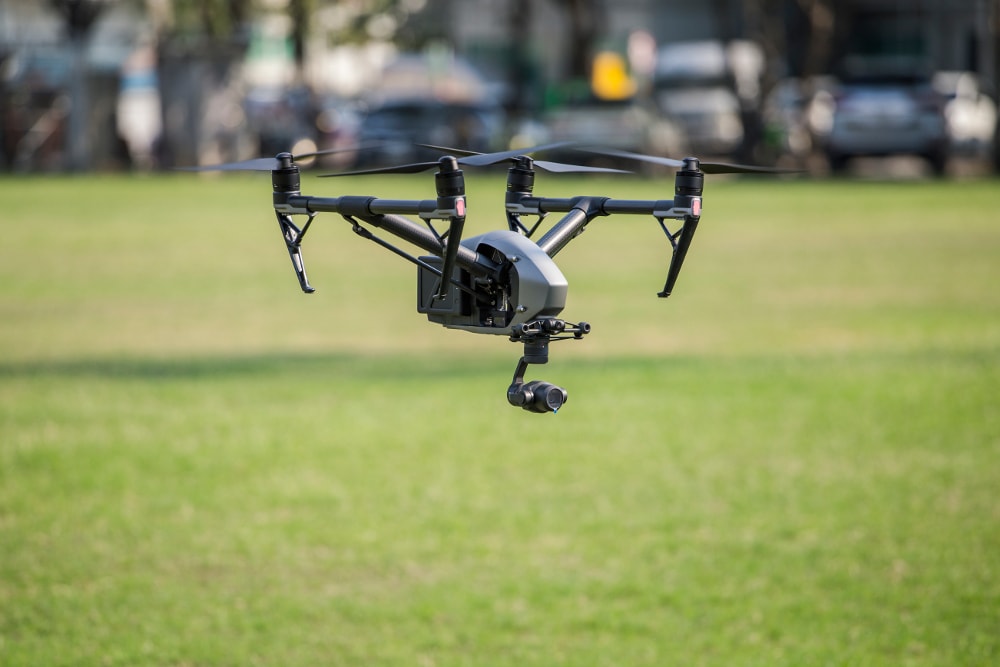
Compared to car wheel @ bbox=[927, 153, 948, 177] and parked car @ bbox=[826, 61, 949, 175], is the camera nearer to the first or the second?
parked car @ bbox=[826, 61, 949, 175]

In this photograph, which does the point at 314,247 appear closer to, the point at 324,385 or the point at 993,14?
the point at 324,385

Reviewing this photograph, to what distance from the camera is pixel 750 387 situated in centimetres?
1123

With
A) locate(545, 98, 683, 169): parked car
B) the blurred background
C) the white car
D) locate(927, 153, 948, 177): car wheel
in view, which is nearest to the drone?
the blurred background

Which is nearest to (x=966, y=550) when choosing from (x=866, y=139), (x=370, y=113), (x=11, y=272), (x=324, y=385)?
(x=324, y=385)

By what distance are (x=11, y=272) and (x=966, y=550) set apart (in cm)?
1456

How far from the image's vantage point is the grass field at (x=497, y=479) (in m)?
5.99

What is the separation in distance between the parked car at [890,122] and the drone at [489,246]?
32001 mm

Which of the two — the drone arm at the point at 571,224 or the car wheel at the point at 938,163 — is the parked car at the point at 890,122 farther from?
the drone arm at the point at 571,224

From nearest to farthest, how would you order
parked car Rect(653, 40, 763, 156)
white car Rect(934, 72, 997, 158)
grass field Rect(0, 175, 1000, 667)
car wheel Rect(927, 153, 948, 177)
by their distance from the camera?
1. grass field Rect(0, 175, 1000, 667)
2. car wheel Rect(927, 153, 948, 177)
3. parked car Rect(653, 40, 763, 156)
4. white car Rect(934, 72, 997, 158)

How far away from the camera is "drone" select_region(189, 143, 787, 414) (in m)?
2.38

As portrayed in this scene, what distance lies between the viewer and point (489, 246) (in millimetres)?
2508

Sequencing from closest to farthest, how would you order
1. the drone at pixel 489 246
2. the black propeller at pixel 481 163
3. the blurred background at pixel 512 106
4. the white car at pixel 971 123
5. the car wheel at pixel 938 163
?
1. the drone at pixel 489 246
2. the black propeller at pixel 481 163
3. the car wheel at pixel 938 163
4. the blurred background at pixel 512 106
5. the white car at pixel 971 123

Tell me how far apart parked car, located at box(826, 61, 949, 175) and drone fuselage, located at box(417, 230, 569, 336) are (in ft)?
105

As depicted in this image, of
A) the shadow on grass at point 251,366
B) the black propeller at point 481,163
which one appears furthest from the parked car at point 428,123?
the black propeller at point 481,163
